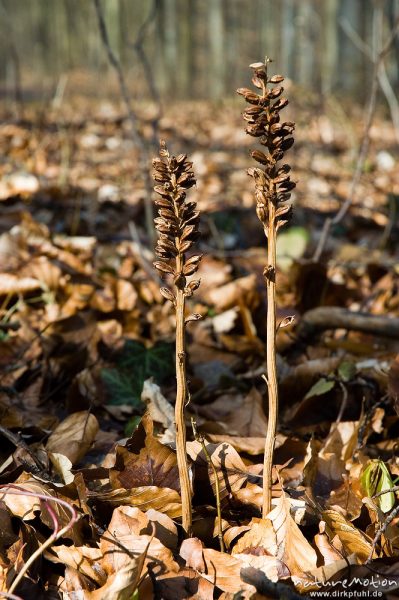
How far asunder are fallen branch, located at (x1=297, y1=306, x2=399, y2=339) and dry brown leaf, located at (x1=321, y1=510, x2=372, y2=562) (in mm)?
884

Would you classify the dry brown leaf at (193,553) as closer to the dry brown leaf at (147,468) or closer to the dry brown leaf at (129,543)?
the dry brown leaf at (129,543)

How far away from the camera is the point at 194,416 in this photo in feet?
5.96

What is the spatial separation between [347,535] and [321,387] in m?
0.56

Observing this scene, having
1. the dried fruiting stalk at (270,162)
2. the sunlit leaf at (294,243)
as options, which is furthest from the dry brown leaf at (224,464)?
the sunlit leaf at (294,243)

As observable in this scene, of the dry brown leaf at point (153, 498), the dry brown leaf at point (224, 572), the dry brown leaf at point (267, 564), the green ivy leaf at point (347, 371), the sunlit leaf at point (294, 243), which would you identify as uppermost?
the dry brown leaf at point (153, 498)

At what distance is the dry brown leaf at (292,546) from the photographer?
121 cm

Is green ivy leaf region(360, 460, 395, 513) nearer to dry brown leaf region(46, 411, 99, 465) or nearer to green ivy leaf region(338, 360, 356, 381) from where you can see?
green ivy leaf region(338, 360, 356, 381)

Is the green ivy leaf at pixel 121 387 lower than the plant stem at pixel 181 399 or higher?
lower

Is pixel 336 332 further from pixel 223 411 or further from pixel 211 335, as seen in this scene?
pixel 223 411

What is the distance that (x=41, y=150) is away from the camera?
541 cm

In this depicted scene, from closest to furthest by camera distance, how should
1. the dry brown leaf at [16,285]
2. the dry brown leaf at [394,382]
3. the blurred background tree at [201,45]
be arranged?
the dry brown leaf at [394,382] → the dry brown leaf at [16,285] → the blurred background tree at [201,45]

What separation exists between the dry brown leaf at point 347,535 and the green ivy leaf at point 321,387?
49cm

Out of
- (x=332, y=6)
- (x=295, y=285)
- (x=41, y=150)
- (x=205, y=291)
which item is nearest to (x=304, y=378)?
(x=295, y=285)

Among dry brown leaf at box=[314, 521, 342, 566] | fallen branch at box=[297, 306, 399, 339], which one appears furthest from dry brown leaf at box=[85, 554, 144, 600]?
fallen branch at box=[297, 306, 399, 339]
